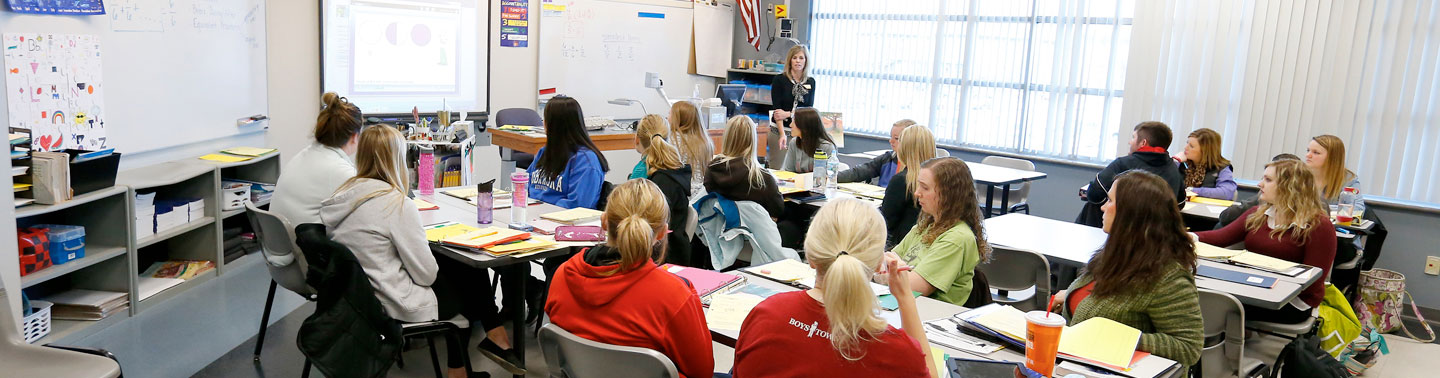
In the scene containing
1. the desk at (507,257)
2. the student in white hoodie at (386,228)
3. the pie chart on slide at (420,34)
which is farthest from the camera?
the pie chart on slide at (420,34)

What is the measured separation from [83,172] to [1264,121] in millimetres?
6713

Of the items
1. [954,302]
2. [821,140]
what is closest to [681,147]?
[821,140]

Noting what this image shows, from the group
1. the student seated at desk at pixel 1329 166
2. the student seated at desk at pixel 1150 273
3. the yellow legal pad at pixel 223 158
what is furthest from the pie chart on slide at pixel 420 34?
the student seated at desk at pixel 1329 166

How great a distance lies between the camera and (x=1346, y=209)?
4715mm

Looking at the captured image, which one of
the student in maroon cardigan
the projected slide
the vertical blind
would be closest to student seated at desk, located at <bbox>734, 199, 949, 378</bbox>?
the student in maroon cardigan

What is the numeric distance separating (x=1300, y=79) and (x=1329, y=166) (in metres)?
1.42

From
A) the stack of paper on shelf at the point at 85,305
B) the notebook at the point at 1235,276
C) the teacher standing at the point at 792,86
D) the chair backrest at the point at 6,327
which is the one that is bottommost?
the stack of paper on shelf at the point at 85,305

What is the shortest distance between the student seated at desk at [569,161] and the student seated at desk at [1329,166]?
146 inches

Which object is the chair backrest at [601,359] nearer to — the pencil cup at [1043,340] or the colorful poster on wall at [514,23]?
the pencil cup at [1043,340]

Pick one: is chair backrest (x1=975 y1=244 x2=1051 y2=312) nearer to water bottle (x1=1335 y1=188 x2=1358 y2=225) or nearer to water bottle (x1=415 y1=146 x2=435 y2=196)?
water bottle (x1=1335 y1=188 x2=1358 y2=225)

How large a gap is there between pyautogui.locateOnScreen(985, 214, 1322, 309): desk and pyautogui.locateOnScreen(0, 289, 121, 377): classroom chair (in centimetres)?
257

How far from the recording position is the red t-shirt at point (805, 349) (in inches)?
72.7

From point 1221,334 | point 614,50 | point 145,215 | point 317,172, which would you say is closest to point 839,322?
point 1221,334

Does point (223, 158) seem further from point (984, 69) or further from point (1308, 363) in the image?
point (984, 69)
